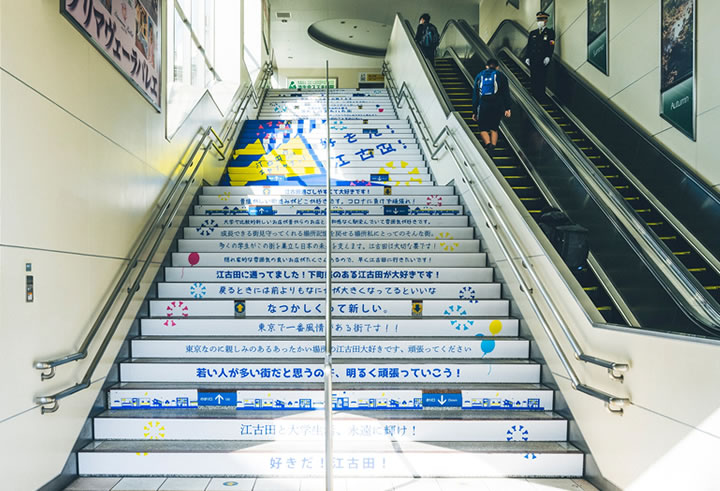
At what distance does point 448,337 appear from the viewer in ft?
12.1

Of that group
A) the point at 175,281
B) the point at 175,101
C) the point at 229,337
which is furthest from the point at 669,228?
the point at 175,101

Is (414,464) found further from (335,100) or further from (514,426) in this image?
(335,100)

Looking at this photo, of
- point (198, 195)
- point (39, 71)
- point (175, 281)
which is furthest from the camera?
point (198, 195)

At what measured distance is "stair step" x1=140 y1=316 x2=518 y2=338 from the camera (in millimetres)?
3695

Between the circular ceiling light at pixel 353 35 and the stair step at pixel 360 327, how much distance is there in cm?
1325

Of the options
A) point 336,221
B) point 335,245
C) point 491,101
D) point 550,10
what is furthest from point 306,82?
point 335,245

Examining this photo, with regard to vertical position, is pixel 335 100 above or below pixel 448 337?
above

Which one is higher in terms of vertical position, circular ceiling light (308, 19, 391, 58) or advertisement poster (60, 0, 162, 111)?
circular ceiling light (308, 19, 391, 58)

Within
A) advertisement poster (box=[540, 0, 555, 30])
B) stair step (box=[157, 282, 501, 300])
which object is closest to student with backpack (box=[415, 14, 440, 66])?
advertisement poster (box=[540, 0, 555, 30])

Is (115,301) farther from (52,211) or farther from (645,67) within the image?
(645,67)

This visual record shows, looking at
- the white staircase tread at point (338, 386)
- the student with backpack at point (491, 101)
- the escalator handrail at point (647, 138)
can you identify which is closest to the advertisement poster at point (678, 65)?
the escalator handrail at point (647, 138)

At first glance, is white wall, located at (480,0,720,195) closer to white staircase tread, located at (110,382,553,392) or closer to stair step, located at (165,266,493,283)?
stair step, located at (165,266,493,283)

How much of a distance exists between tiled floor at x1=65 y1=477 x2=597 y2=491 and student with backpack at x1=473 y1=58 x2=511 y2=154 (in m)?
4.14

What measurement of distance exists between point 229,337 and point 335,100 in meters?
7.86
